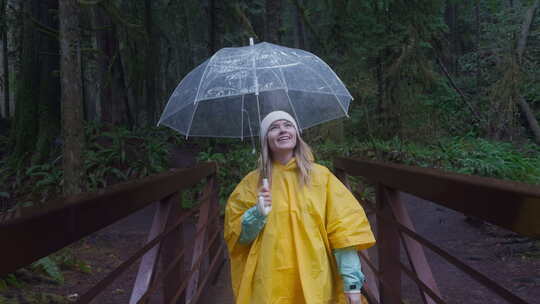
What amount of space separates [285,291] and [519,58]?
15076 millimetres

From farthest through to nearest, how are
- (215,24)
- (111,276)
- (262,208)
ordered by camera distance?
1. (215,24)
2. (262,208)
3. (111,276)

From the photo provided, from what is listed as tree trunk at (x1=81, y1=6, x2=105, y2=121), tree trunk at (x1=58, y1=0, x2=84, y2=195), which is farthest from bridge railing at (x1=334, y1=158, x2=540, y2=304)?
tree trunk at (x1=81, y1=6, x2=105, y2=121)

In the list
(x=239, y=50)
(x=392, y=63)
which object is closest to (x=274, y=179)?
(x=239, y=50)

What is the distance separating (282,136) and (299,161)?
0.17m

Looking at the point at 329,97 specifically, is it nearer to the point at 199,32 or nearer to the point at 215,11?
the point at 215,11

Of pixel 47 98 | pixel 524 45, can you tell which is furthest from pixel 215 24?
pixel 524 45

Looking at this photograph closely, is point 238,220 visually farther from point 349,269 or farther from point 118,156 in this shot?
point 118,156

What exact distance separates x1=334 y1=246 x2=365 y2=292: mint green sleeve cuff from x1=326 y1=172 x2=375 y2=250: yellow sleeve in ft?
0.17

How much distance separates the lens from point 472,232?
8656 mm

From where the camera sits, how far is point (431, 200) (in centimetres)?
211

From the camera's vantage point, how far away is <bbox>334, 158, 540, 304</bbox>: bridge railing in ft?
4.34

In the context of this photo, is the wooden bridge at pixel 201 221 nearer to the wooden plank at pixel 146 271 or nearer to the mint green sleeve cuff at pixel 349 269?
the wooden plank at pixel 146 271

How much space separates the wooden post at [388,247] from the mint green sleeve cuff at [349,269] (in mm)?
505

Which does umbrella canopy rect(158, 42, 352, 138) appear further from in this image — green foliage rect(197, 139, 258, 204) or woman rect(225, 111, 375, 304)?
green foliage rect(197, 139, 258, 204)
